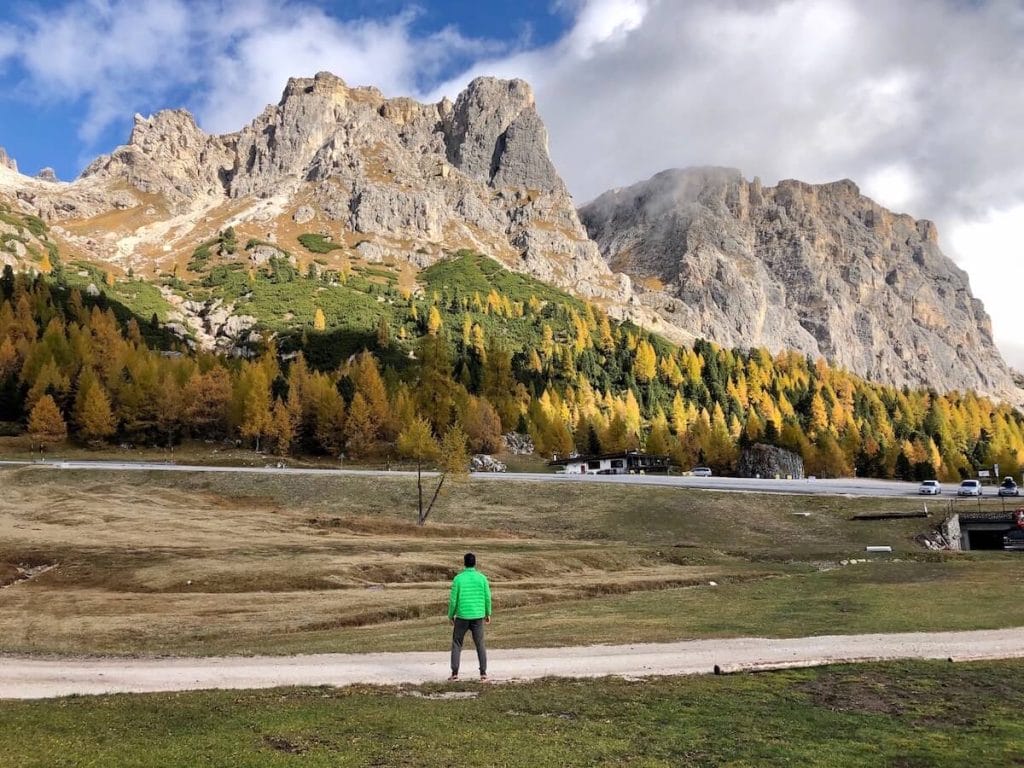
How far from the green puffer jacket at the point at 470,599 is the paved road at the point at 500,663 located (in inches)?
73.8

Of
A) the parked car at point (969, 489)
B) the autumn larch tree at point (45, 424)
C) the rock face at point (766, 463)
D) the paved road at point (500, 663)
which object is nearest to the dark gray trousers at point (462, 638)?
the paved road at point (500, 663)

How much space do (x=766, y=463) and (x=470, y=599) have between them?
12579 centimetres

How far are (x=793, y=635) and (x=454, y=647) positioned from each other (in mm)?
12639

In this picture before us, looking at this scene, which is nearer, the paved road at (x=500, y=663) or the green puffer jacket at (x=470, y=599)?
the green puffer jacket at (x=470, y=599)

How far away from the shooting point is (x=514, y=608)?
3531 cm

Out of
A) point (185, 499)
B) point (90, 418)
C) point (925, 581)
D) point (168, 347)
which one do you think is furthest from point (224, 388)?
point (925, 581)

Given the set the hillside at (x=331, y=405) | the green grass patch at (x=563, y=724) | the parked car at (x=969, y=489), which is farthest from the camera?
the hillside at (x=331, y=405)

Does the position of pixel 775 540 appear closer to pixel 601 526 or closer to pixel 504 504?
pixel 601 526

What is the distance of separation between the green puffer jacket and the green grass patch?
1713 mm

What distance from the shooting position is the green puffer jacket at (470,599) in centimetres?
1817

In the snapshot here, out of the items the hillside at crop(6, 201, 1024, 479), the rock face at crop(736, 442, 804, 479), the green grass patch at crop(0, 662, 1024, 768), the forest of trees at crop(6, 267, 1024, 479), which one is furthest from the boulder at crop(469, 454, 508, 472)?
the green grass patch at crop(0, 662, 1024, 768)

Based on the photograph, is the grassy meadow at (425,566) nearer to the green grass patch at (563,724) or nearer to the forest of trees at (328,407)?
the green grass patch at (563,724)

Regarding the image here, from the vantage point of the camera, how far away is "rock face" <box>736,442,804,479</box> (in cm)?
13325

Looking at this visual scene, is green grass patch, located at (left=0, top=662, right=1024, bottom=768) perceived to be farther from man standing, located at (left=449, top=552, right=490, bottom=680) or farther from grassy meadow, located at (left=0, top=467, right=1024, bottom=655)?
grassy meadow, located at (left=0, top=467, right=1024, bottom=655)
